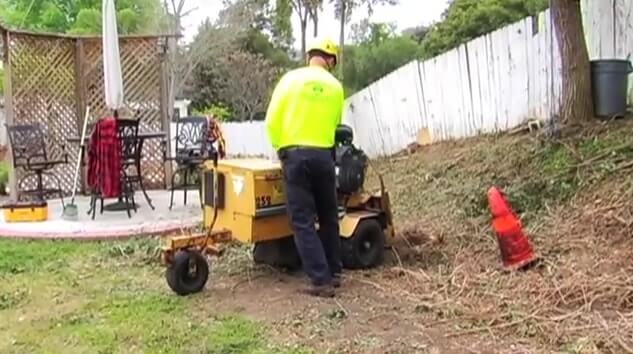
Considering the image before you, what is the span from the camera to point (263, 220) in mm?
4680

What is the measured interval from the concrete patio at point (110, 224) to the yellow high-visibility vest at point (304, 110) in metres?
2.49

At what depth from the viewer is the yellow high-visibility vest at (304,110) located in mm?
4426

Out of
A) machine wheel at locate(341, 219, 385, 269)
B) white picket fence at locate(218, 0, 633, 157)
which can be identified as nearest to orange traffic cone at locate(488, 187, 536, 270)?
machine wheel at locate(341, 219, 385, 269)

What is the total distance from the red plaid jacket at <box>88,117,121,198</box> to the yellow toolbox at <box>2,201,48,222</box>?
0.58 m

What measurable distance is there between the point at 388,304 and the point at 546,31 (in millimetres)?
4280

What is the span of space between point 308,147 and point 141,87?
19.6ft

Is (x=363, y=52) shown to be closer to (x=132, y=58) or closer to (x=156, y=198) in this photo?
(x=132, y=58)

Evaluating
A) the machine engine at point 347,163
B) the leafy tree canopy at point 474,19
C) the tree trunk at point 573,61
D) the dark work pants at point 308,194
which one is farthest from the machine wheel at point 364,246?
the leafy tree canopy at point 474,19

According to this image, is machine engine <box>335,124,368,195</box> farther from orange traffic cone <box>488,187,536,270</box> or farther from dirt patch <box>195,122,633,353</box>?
orange traffic cone <box>488,187,536,270</box>

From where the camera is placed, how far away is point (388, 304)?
418 cm

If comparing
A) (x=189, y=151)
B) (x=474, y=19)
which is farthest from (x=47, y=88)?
(x=474, y=19)

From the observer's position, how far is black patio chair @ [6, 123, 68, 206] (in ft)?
26.3

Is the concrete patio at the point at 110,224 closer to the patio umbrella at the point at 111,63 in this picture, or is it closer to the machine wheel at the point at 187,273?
the patio umbrella at the point at 111,63

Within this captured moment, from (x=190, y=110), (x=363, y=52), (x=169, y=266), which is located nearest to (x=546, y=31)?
(x=169, y=266)
